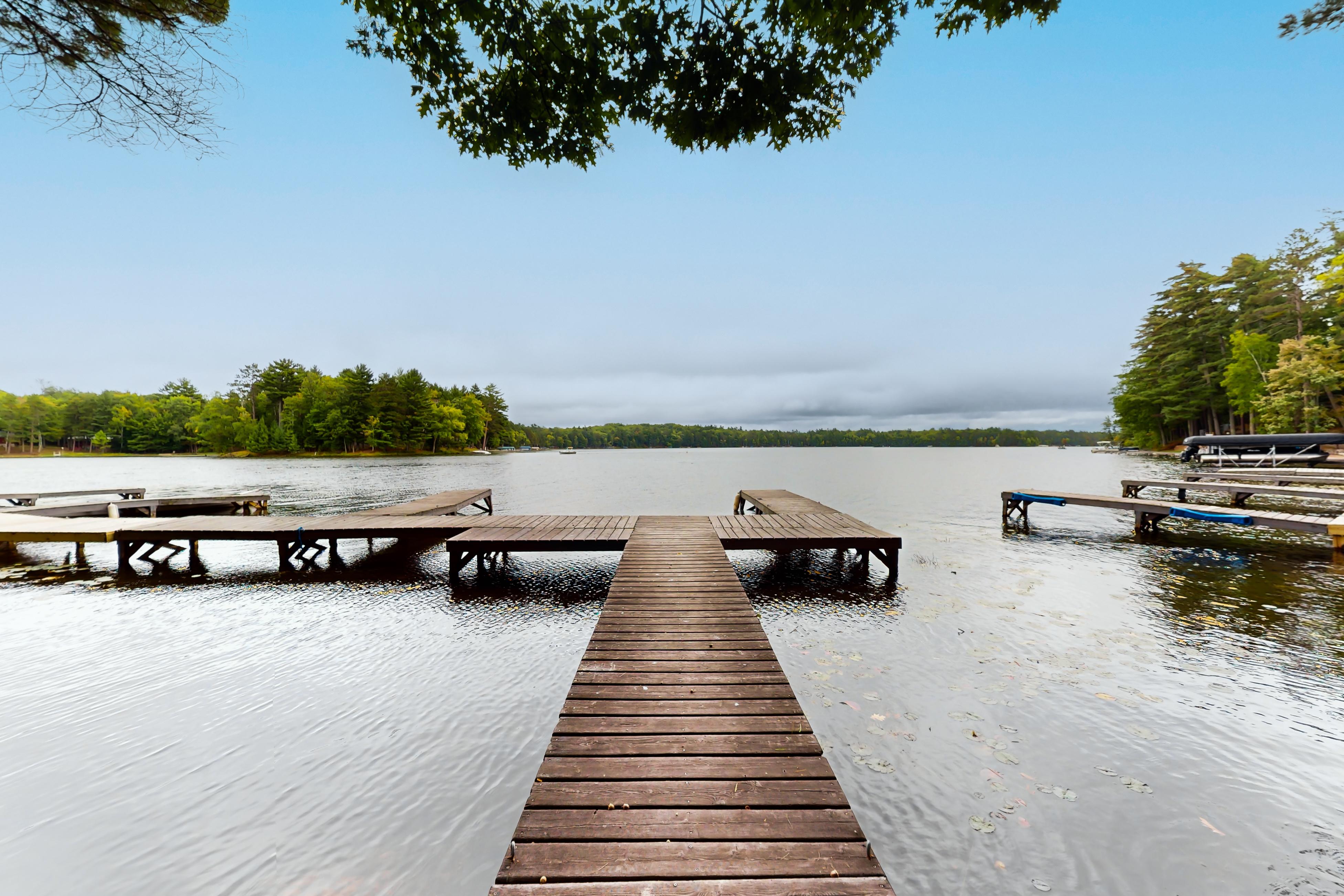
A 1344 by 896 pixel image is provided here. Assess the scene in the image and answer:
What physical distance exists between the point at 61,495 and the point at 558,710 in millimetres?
21392

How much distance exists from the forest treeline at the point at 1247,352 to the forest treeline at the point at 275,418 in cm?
9162

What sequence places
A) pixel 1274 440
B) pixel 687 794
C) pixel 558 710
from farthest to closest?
pixel 1274 440
pixel 558 710
pixel 687 794

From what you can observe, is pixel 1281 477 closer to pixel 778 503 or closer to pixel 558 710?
pixel 778 503

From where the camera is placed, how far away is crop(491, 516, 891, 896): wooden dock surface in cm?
209

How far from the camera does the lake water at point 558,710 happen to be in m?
3.05

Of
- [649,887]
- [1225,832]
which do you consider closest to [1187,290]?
[1225,832]

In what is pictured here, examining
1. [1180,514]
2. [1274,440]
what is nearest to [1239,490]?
[1180,514]

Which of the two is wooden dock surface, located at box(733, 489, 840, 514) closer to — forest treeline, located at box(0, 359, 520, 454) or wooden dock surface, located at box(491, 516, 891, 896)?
wooden dock surface, located at box(491, 516, 891, 896)

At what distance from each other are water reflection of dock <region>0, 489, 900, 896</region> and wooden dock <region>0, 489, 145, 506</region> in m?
20.4

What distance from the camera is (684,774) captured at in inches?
110

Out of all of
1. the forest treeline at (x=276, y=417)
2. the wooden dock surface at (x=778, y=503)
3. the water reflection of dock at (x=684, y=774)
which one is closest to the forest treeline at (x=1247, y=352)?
the wooden dock surface at (x=778, y=503)

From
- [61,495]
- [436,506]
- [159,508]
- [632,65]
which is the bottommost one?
[159,508]

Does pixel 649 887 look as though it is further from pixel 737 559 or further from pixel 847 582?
pixel 737 559

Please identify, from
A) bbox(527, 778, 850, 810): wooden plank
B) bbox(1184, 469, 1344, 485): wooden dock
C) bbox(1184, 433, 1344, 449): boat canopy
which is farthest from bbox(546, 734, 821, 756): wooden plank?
bbox(1184, 433, 1344, 449): boat canopy
